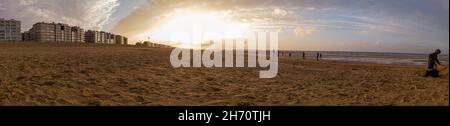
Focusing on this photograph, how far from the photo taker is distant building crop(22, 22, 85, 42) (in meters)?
109

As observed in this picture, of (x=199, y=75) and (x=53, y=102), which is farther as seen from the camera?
(x=199, y=75)

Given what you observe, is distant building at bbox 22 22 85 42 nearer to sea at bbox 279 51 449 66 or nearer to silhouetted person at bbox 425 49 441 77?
sea at bbox 279 51 449 66

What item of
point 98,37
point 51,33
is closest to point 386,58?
point 51,33

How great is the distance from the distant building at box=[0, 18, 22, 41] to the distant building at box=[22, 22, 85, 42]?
427cm

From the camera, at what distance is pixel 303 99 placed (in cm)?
843

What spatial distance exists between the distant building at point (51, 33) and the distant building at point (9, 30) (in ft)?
14.0

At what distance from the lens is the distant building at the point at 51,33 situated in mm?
108562

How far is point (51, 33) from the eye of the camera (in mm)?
113875

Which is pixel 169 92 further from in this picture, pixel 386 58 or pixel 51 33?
pixel 51 33
